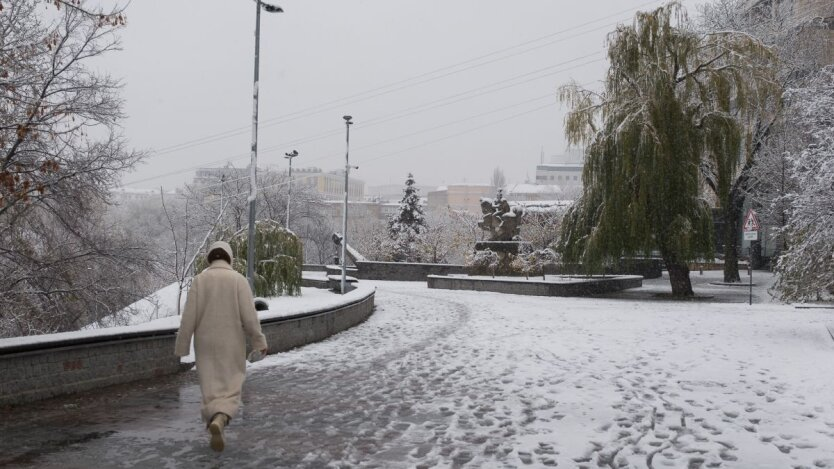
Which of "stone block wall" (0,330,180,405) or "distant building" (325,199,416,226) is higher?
"distant building" (325,199,416,226)

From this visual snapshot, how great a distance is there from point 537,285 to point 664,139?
733 cm

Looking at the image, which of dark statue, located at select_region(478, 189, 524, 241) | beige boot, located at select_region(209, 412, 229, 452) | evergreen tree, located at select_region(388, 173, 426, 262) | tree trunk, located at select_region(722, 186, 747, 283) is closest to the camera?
beige boot, located at select_region(209, 412, 229, 452)

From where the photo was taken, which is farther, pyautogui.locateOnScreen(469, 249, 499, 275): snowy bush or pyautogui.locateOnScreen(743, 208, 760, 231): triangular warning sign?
pyautogui.locateOnScreen(469, 249, 499, 275): snowy bush

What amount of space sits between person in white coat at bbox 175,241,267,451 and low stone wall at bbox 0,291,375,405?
9.51 ft

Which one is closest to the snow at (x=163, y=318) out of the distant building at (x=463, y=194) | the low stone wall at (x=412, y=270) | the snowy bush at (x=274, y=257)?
the snowy bush at (x=274, y=257)

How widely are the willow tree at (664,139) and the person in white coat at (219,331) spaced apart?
62.8ft

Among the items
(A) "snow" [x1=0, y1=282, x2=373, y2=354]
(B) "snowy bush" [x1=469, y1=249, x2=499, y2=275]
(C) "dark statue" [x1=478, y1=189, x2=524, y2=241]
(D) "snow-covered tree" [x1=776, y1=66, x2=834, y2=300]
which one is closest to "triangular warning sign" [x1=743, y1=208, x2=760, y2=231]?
(D) "snow-covered tree" [x1=776, y1=66, x2=834, y2=300]

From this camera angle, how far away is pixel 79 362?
8.51 meters

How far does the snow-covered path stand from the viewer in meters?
6.06

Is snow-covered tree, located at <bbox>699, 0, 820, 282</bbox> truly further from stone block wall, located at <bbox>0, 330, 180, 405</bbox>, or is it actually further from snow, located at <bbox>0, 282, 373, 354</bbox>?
stone block wall, located at <bbox>0, 330, 180, 405</bbox>

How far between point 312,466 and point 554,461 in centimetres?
197

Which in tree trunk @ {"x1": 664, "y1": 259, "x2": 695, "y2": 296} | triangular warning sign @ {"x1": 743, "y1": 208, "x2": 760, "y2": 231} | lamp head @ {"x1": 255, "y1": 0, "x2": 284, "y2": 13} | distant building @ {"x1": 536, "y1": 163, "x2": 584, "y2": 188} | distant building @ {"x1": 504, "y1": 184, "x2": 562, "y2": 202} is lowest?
tree trunk @ {"x1": 664, "y1": 259, "x2": 695, "y2": 296}

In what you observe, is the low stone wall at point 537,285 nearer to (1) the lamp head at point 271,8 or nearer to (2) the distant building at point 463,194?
(1) the lamp head at point 271,8

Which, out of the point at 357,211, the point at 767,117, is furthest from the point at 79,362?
the point at 357,211
